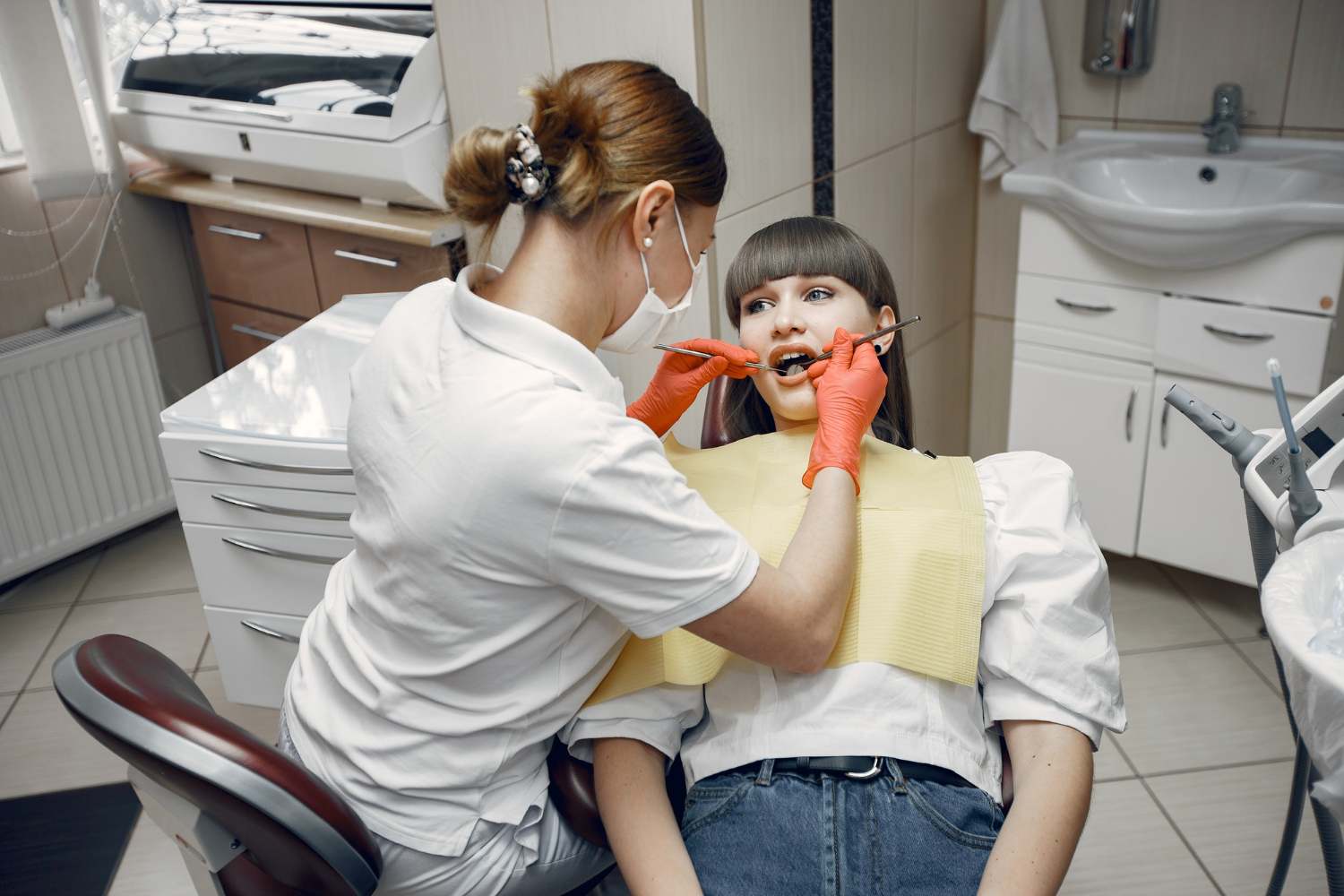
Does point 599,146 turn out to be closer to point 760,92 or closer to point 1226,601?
point 760,92

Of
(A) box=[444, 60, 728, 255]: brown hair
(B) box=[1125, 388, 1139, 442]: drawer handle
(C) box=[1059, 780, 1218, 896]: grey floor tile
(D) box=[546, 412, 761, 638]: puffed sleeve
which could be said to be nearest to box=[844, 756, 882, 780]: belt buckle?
(D) box=[546, 412, 761, 638]: puffed sleeve

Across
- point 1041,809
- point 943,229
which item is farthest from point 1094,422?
point 1041,809

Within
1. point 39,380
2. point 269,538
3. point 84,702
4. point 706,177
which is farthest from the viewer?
point 39,380

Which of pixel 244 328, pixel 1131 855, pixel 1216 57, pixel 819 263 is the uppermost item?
pixel 1216 57

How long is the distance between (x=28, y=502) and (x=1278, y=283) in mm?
2913

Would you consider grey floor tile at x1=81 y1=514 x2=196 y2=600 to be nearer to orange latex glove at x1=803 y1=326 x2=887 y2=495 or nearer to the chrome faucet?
orange latex glove at x1=803 y1=326 x2=887 y2=495

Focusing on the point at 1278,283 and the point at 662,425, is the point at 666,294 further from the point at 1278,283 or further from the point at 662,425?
the point at 1278,283

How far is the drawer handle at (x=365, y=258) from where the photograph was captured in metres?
2.55

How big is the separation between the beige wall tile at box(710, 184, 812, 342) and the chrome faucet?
968mm

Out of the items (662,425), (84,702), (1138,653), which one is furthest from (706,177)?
(1138,653)

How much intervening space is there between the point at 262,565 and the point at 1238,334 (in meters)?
2.00

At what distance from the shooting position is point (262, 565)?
211 centimetres

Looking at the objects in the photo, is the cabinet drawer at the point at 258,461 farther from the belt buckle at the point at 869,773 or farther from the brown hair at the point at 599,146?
the belt buckle at the point at 869,773

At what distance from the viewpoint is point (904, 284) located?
2.82 metres
